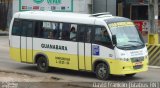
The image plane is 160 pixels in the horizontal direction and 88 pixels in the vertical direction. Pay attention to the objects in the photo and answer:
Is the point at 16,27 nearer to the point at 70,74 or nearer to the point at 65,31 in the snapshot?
the point at 65,31

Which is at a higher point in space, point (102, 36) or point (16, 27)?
point (16, 27)

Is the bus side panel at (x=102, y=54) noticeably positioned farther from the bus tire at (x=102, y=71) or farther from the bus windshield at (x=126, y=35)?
the bus windshield at (x=126, y=35)

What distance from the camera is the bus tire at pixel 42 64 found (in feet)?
64.1

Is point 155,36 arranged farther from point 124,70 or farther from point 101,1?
point 101,1

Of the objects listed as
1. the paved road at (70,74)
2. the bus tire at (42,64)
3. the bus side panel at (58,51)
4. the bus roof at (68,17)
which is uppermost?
the bus roof at (68,17)

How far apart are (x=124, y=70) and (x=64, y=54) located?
271 cm

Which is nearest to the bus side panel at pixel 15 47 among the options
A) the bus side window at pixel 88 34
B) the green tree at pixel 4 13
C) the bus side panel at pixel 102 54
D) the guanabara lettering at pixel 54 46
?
the guanabara lettering at pixel 54 46

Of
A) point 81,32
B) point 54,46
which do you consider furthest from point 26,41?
point 81,32

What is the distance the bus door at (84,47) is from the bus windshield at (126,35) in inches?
38.6

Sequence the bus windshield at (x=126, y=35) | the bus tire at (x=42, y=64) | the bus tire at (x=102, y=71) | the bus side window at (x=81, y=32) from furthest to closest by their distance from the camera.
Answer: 1. the bus tire at (x=42, y=64)
2. the bus side window at (x=81, y=32)
3. the bus tire at (x=102, y=71)
4. the bus windshield at (x=126, y=35)

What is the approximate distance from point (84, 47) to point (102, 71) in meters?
1.10

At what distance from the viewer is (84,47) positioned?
59.0 ft

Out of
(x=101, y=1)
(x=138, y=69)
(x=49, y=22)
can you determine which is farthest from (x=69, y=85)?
(x=101, y=1)

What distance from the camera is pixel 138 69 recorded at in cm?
1750
